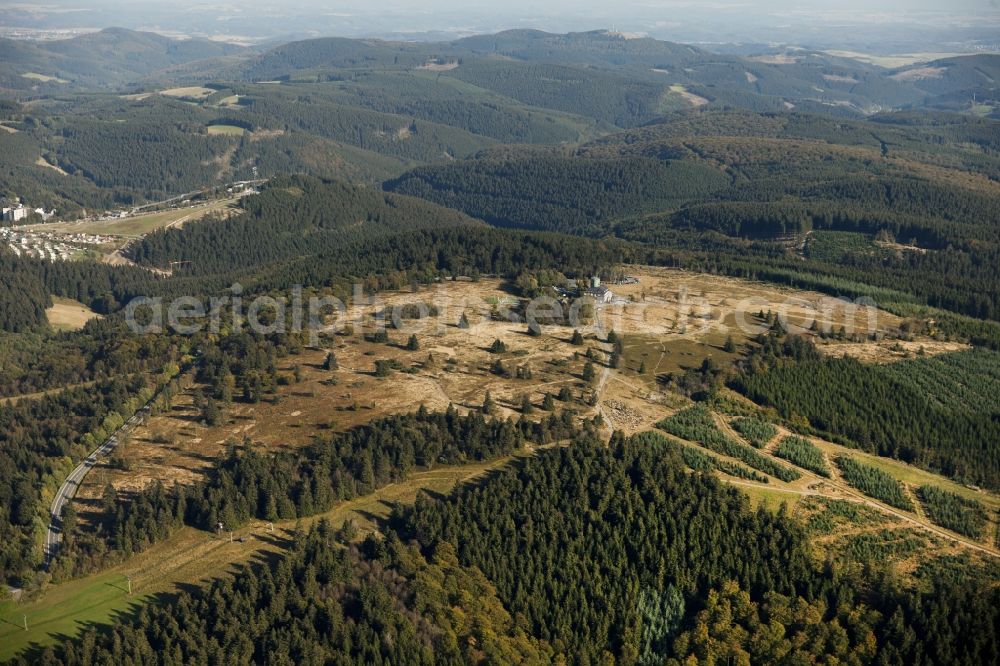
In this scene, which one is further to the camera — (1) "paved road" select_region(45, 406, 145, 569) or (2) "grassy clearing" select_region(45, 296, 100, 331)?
(2) "grassy clearing" select_region(45, 296, 100, 331)

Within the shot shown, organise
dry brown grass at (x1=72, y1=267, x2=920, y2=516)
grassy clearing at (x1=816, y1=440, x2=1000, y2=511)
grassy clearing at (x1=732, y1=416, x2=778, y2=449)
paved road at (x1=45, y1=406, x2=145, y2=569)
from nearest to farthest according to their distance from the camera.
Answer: paved road at (x1=45, y1=406, x2=145, y2=569)
grassy clearing at (x1=816, y1=440, x2=1000, y2=511)
grassy clearing at (x1=732, y1=416, x2=778, y2=449)
dry brown grass at (x1=72, y1=267, x2=920, y2=516)

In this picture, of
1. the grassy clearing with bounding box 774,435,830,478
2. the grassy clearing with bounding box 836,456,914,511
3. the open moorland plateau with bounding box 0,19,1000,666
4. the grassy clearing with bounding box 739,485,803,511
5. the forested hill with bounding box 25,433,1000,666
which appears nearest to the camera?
the forested hill with bounding box 25,433,1000,666

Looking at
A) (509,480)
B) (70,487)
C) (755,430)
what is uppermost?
(755,430)

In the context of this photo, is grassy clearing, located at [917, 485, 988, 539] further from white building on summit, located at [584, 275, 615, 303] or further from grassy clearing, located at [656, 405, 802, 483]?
white building on summit, located at [584, 275, 615, 303]

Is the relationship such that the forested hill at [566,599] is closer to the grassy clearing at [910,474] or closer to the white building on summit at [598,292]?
the grassy clearing at [910,474]

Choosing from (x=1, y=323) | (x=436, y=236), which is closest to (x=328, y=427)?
(x=436, y=236)

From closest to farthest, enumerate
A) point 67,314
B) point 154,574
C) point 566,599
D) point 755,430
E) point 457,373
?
point 566,599
point 154,574
point 755,430
point 457,373
point 67,314

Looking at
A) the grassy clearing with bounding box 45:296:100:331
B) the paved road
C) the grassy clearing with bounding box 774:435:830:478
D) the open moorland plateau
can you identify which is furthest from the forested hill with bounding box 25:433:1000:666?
the grassy clearing with bounding box 45:296:100:331

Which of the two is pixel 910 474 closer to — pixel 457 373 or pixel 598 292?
pixel 457 373

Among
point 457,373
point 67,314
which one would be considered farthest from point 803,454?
point 67,314
